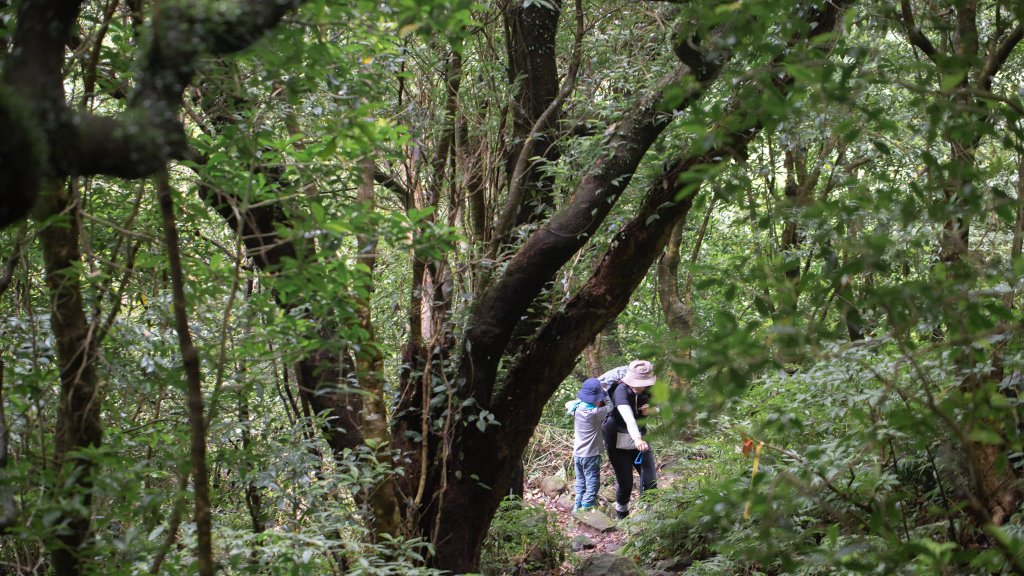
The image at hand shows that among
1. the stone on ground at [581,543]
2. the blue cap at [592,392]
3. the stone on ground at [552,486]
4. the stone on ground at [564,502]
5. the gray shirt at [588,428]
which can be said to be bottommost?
the stone on ground at [581,543]

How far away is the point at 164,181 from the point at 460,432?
350 cm

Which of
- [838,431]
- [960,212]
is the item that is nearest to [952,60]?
[960,212]

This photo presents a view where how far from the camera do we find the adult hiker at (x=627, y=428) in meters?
8.82

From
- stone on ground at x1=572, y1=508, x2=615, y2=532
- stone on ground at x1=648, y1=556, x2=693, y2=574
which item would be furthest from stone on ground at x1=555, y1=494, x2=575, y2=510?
stone on ground at x1=648, y1=556, x2=693, y2=574

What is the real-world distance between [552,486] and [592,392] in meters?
2.91

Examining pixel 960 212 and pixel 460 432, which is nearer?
pixel 960 212

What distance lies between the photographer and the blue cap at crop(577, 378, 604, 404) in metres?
9.42

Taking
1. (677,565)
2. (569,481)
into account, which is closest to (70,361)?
(677,565)

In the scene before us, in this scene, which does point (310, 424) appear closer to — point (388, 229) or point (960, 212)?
point (388, 229)

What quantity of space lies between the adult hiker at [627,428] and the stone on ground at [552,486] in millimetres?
2227

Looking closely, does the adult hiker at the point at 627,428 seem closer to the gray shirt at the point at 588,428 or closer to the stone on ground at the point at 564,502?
the gray shirt at the point at 588,428

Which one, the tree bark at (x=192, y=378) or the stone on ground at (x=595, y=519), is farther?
the stone on ground at (x=595, y=519)

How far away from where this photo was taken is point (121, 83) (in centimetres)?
388

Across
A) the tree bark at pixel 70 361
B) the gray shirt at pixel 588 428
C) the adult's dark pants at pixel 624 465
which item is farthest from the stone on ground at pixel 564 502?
the tree bark at pixel 70 361
